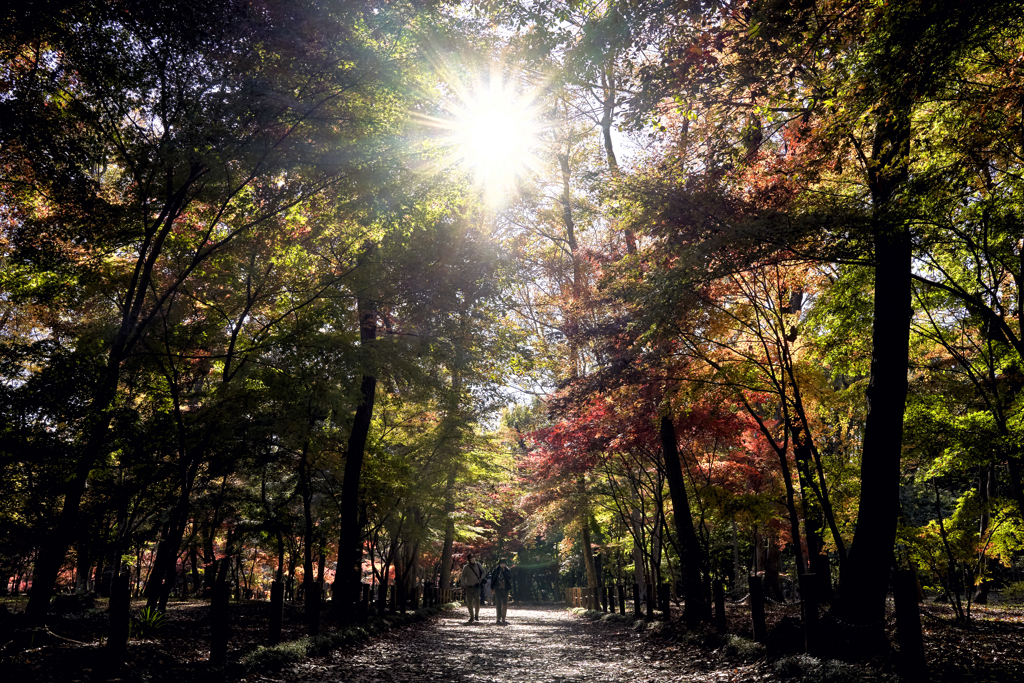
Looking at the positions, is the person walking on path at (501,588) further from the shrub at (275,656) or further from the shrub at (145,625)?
the shrub at (275,656)

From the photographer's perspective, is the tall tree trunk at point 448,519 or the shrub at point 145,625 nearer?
the shrub at point 145,625

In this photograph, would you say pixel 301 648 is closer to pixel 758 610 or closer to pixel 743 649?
pixel 743 649

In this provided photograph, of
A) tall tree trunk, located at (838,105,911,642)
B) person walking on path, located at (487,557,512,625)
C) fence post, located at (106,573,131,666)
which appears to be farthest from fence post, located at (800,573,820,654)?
person walking on path, located at (487,557,512,625)

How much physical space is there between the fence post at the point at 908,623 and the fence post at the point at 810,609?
1478 mm

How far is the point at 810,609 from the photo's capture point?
6520 mm

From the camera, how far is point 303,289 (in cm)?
1101

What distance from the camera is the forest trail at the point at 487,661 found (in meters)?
7.34

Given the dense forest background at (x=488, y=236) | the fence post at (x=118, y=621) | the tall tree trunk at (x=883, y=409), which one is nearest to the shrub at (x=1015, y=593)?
the dense forest background at (x=488, y=236)

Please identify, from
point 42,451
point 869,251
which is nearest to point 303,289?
point 42,451

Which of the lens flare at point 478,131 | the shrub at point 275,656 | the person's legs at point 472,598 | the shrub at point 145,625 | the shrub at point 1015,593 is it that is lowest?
the shrub at point 1015,593

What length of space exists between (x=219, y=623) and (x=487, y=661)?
4.05 metres

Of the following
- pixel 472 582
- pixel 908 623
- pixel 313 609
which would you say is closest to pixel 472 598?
pixel 472 582

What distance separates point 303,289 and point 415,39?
17.4ft

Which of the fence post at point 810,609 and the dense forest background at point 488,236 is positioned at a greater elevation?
the dense forest background at point 488,236
